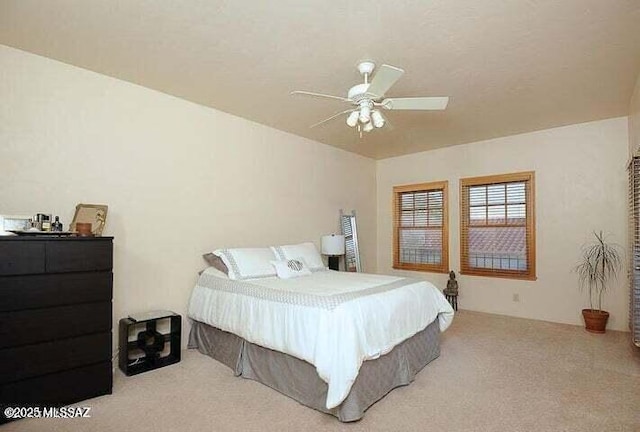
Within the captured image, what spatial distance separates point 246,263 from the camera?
368 centimetres

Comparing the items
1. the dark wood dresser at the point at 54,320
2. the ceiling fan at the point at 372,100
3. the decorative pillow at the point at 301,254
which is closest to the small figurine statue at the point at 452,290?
the decorative pillow at the point at 301,254

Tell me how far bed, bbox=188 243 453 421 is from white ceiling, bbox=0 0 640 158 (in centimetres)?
188

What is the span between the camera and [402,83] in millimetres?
3330

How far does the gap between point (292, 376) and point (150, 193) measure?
89.7 inches

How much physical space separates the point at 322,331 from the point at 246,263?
160 cm

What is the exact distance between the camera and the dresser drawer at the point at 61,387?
228 centimetres

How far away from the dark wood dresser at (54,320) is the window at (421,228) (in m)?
4.84

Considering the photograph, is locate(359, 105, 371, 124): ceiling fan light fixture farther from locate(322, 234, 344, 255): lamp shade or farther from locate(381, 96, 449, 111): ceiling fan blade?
locate(322, 234, 344, 255): lamp shade

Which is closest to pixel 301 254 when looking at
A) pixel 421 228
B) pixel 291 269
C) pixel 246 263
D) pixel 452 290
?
pixel 291 269

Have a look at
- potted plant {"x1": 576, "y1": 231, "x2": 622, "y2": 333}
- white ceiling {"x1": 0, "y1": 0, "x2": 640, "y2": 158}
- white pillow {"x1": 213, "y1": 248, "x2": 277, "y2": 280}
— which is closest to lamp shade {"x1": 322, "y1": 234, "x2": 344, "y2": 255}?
white pillow {"x1": 213, "y1": 248, "x2": 277, "y2": 280}

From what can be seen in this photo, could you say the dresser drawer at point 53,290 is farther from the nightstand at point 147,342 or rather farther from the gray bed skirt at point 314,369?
the gray bed skirt at point 314,369

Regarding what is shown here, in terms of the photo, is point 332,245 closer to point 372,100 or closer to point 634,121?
point 372,100

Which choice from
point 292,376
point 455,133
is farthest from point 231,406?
point 455,133

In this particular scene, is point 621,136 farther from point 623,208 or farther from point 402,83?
point 402,83
